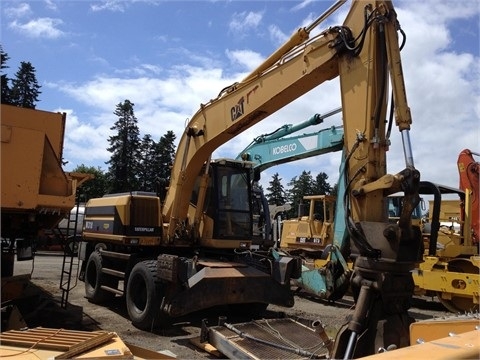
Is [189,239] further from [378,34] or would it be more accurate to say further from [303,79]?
[378,34]

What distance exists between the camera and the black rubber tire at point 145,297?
7398mm

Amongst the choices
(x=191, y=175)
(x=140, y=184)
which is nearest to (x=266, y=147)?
(x=191, y=175)

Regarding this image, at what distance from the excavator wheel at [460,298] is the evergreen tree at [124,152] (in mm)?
39716

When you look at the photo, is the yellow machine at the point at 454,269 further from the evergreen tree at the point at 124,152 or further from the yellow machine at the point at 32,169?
the evergreen tree at the point at 124,152

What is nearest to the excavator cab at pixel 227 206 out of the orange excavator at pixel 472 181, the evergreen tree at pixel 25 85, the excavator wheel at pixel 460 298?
the excavator wheel at pixel 460 298

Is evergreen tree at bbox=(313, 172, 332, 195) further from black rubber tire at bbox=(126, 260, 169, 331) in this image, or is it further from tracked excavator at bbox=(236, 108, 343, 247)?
black rubber tire at bbox=(126, 260, 169, 331)

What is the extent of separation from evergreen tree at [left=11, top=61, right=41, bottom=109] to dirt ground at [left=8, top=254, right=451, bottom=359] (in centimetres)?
3381

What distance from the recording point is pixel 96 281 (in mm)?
9820

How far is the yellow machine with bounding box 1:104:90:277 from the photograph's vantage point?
6.10 m

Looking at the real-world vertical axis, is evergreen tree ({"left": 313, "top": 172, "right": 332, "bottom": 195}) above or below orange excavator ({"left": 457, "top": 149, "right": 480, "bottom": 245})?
above

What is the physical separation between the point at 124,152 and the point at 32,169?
142 feet

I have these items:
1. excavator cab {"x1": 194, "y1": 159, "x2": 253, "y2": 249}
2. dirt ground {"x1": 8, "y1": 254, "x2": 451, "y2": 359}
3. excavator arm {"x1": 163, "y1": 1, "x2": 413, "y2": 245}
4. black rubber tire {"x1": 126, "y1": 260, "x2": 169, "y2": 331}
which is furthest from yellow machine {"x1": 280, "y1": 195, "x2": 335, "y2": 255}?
black rubber tire {"x1": 126, "y1": 260, "x2": 169, "y2": 331}

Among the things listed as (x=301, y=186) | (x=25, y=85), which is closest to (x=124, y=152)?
(x=25, y=85)

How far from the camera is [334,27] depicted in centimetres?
587
